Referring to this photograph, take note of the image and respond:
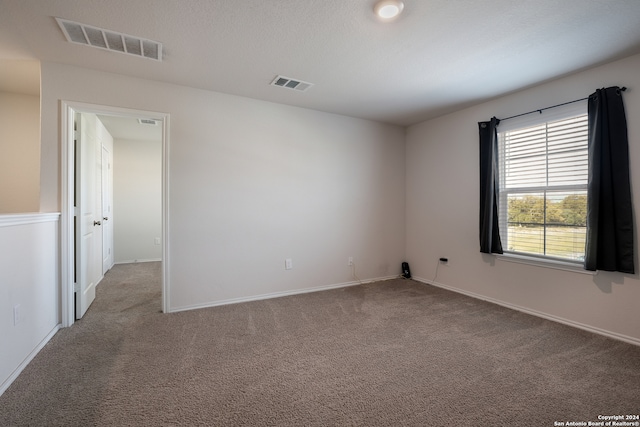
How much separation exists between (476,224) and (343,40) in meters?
2.76

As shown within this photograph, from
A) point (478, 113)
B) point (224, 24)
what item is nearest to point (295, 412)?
point (224, 24)

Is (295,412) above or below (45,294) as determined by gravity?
below

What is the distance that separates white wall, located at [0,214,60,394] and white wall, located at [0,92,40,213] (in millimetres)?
1358

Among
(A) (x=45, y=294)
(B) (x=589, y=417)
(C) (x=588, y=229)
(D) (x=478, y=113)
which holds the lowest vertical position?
(B) (x=589, y=417)

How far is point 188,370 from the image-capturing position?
6.45ft

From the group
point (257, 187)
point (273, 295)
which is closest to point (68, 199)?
point (257, 187)

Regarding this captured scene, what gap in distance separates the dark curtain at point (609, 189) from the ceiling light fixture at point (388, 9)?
83.3 inches

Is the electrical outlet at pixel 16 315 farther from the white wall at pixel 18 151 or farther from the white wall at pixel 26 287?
the white wall at pixel 18 151

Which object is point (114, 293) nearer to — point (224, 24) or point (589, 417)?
point (224, 24)

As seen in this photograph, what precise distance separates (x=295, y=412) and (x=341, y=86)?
2980mm

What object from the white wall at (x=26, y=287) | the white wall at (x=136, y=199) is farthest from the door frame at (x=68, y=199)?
the white wall at (x=136, y=199)

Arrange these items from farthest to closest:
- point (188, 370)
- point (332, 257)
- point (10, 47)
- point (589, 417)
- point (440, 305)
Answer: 1. point (332, 257)
2. point (440, 305)
3. point (10, 47)
4. point (188, 370)
5. point (589, 417)

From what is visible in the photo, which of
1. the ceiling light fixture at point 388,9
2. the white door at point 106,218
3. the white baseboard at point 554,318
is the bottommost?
the white baseboard at point 554,318

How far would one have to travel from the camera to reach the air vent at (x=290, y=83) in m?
2.95
